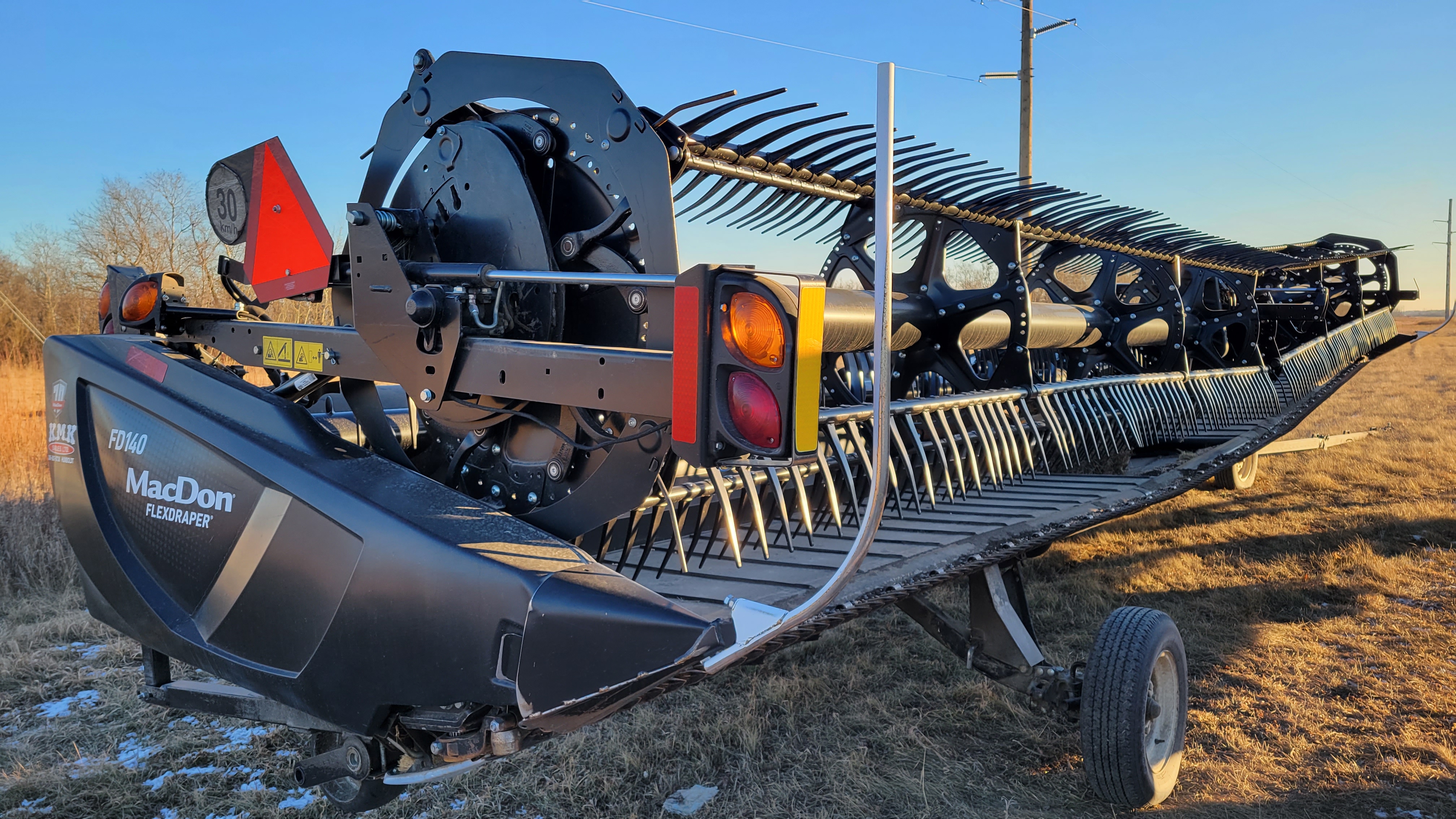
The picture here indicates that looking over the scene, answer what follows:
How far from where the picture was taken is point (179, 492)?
89.0 inches

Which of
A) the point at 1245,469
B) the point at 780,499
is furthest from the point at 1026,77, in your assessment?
the point at 780,499

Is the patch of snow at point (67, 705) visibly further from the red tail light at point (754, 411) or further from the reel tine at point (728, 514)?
the red tail light at point (754, 411)

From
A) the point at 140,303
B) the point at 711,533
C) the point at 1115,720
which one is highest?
the point at 140,303

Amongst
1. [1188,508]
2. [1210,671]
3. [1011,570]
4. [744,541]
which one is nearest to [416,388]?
[744,541]

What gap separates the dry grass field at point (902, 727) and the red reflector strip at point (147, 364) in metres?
1.42

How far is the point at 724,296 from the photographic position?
5.42 ft

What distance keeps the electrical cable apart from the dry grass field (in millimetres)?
1443

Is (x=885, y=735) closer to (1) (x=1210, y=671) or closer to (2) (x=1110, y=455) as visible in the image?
(1) (x=1210, y=671)

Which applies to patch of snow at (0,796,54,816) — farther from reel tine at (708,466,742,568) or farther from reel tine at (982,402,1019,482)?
reel tine at (982,402,1019,482)

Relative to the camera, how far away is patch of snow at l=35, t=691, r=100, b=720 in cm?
367

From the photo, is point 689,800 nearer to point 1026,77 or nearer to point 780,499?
point 780,499

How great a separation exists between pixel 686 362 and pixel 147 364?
1.66m

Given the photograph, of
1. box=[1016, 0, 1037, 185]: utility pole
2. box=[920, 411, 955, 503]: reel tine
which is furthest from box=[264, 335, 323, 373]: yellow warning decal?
box=[1016, 0, 1037, 185]: utility pole

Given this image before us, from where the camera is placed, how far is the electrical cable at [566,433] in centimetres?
191
